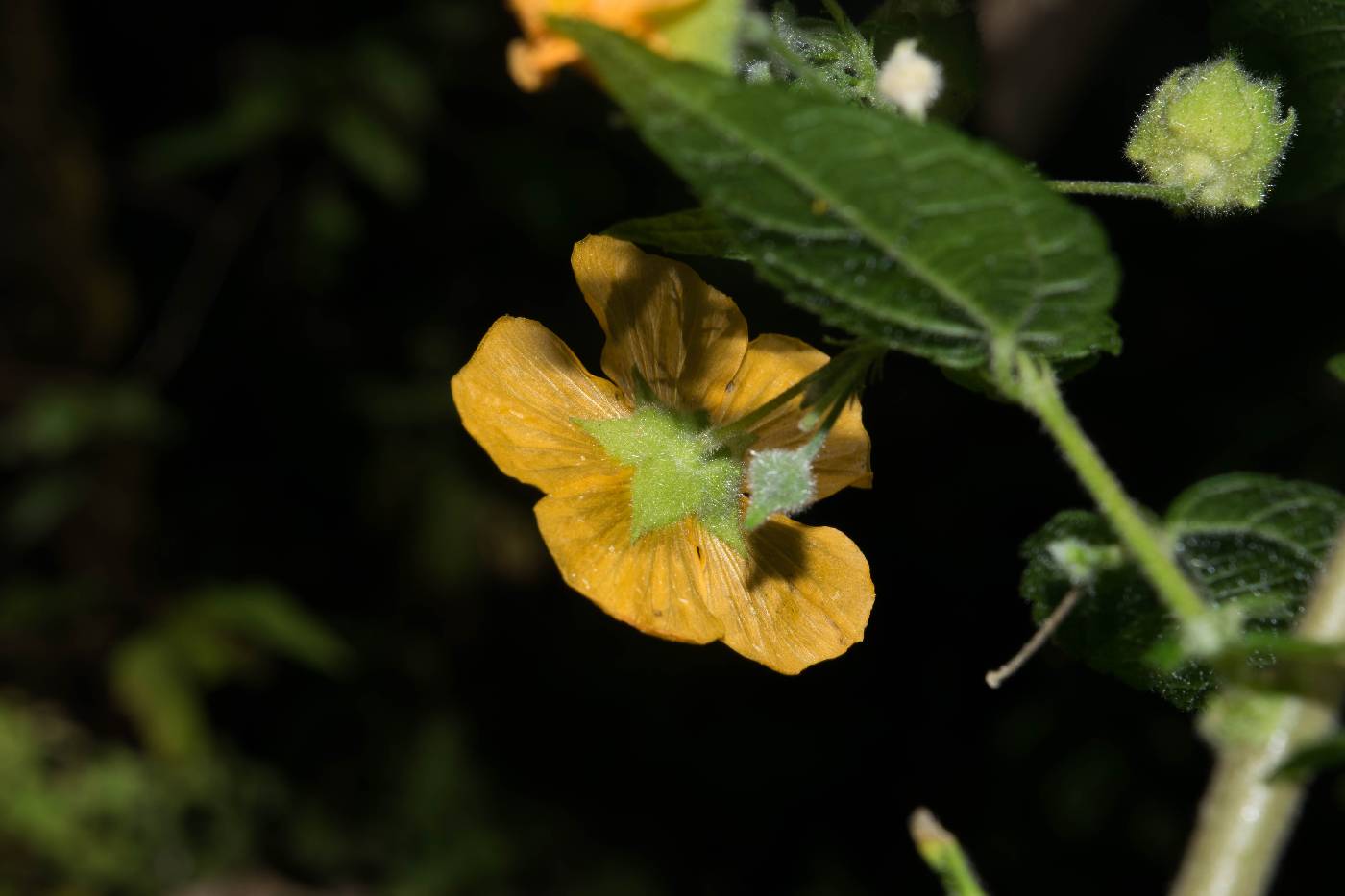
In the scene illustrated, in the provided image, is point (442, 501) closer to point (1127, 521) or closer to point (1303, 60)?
point (1303, 60)

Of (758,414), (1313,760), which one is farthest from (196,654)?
(1313,760)

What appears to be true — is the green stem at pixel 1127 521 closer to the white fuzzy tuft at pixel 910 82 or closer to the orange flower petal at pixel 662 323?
the white fuzzy tuft at pixel 910 82

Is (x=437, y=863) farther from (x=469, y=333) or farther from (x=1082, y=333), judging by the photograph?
(x=1082, y=333)

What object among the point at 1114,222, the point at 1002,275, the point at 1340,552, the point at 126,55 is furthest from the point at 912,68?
the point at 126,55

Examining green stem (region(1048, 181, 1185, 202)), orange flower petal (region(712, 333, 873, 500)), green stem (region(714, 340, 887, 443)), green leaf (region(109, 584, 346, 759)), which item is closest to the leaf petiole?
green stem (region(1048, 181, 1185, 202))

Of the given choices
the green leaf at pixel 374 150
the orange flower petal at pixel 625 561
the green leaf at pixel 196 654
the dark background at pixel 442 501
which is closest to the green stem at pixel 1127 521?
the orange flower petal at pixel 625 561
